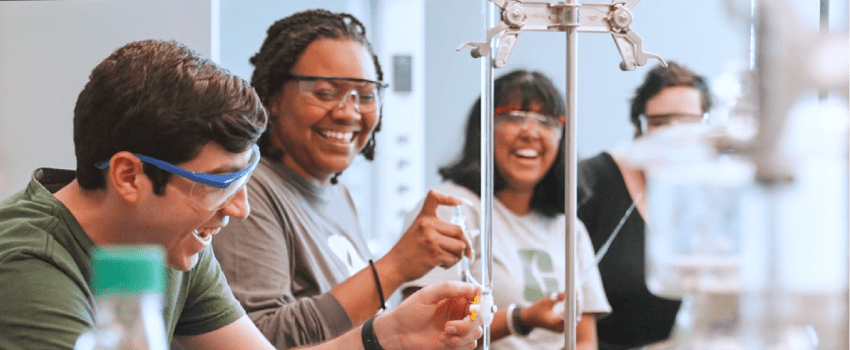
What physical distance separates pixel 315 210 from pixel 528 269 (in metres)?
0.41

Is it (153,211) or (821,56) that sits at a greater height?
(821,56)

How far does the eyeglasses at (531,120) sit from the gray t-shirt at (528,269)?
14 cm

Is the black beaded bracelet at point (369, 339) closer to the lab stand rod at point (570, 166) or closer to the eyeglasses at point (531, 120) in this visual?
the lab stand rod at point (570, 166)

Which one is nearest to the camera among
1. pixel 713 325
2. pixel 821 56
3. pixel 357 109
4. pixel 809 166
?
pixel 821 56

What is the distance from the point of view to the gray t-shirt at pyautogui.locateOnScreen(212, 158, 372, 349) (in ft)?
4.25

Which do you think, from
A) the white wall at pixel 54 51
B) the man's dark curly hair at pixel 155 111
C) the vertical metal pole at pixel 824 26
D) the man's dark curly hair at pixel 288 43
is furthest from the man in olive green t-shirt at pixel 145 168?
the vertical metal pole at pixel 824 26

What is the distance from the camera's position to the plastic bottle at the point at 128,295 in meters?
0.54

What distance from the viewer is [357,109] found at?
1472 mm

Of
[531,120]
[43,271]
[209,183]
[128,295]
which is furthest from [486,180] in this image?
[128,295]

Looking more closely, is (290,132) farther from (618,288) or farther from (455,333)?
(618,288)

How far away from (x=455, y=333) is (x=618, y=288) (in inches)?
15.9

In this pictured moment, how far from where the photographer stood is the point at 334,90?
1438mm

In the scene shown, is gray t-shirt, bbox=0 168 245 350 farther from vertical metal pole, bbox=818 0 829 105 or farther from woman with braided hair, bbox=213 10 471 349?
vertical metal pole, bbox=818 0 829 105

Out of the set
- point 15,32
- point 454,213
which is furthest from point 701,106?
point 15,32
